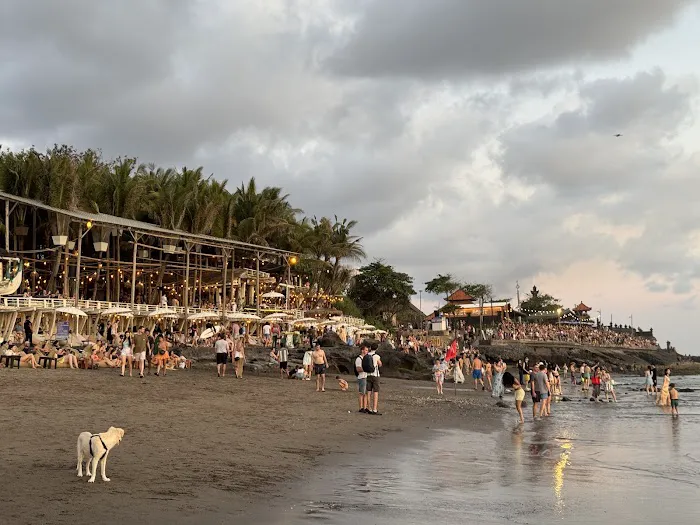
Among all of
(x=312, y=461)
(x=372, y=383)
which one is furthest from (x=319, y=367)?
(x=312, y=461)

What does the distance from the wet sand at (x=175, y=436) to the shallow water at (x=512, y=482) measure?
29.9 inches

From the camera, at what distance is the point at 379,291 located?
8262cm

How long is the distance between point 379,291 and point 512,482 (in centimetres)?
7316

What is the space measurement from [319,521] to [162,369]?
699 inches

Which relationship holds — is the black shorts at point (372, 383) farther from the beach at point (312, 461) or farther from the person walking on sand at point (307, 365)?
the person walking on sand at point (307, 365)

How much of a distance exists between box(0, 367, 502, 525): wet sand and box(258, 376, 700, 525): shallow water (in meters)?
0.76

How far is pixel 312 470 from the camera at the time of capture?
9.59 metres

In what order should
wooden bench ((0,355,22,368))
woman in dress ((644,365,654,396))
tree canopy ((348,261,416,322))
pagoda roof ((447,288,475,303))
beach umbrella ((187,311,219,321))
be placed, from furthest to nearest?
pagoda roof ((447,288,475,303))
tree canopy ((348,261,416,322))
beach umbrella ((187,311,219,321))
woman in dress ((644,365,654,396))
wooden bench ((0,355,22,368))

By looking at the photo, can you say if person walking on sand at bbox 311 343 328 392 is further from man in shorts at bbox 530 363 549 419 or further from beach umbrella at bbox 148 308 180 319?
beach umbrella at bbox 148 308 180 319

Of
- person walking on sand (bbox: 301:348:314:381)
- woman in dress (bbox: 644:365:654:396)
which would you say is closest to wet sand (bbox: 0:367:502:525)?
person walking on sand (bbox: 301:348:314:381)

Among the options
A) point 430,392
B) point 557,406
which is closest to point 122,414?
point 430,392

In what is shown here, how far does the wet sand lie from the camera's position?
6.99m

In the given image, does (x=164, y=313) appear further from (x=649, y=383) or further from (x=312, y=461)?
(x=312, y=461)

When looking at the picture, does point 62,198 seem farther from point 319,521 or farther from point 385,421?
point 319,521
